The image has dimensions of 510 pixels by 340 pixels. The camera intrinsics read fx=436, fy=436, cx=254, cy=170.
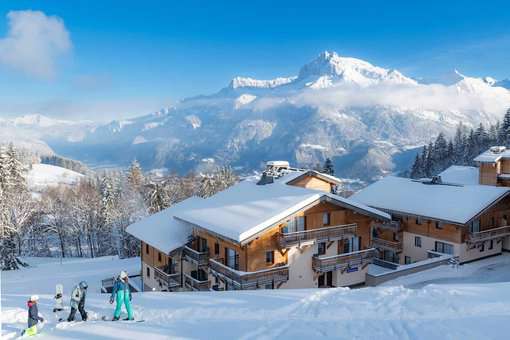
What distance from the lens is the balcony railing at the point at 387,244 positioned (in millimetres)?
41250

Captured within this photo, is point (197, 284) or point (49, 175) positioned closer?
point (197, 284)

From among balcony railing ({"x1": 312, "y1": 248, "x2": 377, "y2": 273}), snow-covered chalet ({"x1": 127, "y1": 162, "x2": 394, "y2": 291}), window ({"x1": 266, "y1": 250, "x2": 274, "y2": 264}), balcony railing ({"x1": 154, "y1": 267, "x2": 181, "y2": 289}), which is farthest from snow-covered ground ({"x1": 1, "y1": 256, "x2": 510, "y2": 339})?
balcony railing ({"x1": 154, "y1": 267, "x2": 181, "y2": 289})

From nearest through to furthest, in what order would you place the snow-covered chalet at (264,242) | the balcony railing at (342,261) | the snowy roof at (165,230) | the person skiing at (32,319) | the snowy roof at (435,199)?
the person skiing at (32,319) → the snow-covered chalet at (264,242) → the balcony railing at (342,261) → the snowy roof at (165,230) → the snowy roof at (435,199)

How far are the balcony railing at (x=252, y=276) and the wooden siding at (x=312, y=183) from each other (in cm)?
1604

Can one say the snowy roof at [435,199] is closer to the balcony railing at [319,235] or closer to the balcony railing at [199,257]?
the balcony railing at [319,235]

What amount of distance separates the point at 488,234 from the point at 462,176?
2147 centimetres

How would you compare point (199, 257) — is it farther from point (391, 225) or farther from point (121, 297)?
point (391, 225)

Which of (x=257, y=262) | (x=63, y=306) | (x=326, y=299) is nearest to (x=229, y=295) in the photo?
(x=326, y=299)

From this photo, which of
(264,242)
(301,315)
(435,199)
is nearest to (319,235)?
→ (264,242)

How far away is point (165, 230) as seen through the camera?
36594mm

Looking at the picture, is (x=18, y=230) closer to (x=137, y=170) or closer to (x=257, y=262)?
(x=137, y=170)

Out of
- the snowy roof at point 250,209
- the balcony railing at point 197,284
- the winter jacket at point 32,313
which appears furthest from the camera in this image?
the balcony railing at point 197,284

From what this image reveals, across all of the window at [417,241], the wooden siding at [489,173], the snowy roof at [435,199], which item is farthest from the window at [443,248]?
the wooden siding at [489,173]

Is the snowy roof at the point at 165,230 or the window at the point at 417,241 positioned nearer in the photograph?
the snowy roof at the point at 165,230
